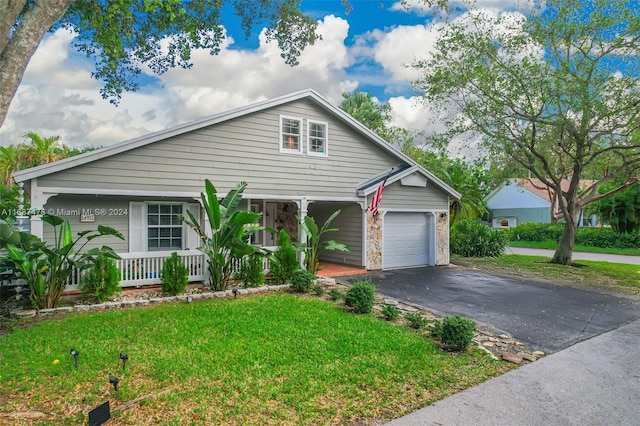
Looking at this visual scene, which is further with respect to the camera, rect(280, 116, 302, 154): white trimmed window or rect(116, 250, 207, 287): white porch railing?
rect(280, 116, 302, 154): white trimmed window

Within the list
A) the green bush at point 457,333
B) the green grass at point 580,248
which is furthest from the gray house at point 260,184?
the green grass at point 580,248

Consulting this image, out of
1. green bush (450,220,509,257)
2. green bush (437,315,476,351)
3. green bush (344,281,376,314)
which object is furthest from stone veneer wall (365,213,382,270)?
green bush (450,220,509,257)

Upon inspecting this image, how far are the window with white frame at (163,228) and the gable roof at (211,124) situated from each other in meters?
1.97

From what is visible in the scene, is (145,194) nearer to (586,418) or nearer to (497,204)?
(586,418)

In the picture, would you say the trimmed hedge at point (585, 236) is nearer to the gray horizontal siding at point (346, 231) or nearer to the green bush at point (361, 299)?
the gray horizontal siding at point (346, 231)

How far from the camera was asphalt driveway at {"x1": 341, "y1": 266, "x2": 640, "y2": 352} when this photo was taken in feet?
21.9

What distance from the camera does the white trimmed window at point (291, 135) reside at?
11914 mm

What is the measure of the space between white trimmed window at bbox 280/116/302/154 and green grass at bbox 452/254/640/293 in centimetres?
843

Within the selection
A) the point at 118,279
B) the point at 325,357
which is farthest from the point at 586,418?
the point at 118,279

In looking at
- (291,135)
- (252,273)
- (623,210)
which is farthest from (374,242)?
(623,210)

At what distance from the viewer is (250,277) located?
9.62 metres

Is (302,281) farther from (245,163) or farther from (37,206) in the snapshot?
(37,206)

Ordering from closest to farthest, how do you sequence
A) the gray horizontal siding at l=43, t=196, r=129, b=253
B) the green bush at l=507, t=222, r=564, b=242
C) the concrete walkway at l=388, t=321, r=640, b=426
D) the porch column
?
the concrete walkway at l=388, t=321, r=640, b=426 → the porch column → the gray horizontal siding at l=43, t=196, r=129, b=253 → the green bush at l=507, t=222, r=564, b=242

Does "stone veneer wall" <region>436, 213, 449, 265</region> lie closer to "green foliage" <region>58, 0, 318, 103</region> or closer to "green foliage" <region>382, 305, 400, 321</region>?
"green foliage" <region>382, 305, 400, 321</region>
